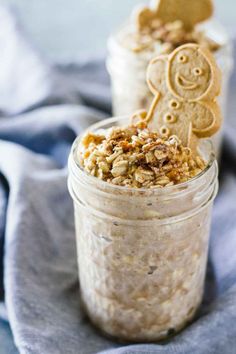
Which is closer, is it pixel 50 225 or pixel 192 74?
pixel 192 74

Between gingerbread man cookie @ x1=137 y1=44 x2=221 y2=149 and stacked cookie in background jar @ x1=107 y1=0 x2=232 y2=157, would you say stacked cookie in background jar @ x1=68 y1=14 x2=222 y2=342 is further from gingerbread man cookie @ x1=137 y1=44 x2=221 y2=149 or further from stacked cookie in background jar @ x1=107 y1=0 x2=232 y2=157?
stacked cookie in background jar @ x1=107 y1=0 x2=232 y2=157

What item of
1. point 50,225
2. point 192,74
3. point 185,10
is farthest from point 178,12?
point 50,225

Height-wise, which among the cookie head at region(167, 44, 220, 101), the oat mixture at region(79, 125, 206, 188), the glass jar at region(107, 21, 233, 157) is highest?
the cookie head at region(167, 44, 220, 101)

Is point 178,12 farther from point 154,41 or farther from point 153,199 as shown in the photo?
point 153,199

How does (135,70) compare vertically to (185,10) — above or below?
below

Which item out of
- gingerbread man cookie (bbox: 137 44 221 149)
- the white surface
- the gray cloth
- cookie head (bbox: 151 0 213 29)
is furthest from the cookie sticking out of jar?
the white surface
